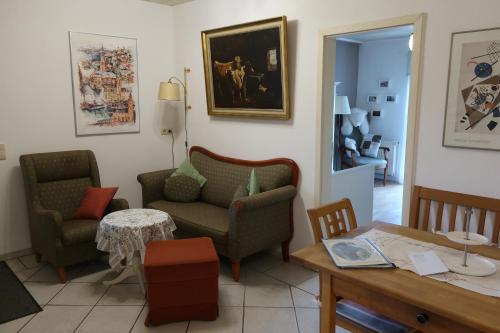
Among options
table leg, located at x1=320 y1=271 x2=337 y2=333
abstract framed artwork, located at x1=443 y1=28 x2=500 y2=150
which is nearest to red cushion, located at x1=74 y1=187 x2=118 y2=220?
table leg, located at x1=320 y1=271 x2=337 y2=333

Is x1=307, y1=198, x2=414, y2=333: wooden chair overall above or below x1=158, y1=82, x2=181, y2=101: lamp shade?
below

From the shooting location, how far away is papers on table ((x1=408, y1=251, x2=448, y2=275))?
1.60 m

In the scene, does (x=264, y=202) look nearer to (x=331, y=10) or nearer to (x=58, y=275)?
(x=331, y=10)

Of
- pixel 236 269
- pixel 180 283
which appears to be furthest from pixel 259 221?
pixel 180 283

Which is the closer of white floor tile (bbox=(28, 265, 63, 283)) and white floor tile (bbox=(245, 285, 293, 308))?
white floor tile (bbox=(245, 285, 293, 308))

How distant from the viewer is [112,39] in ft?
13.1

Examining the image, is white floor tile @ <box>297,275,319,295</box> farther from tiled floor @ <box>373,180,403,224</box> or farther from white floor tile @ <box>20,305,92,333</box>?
tiled floor @ <box>373,180,403,224</box>

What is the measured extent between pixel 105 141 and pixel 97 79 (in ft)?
2.13

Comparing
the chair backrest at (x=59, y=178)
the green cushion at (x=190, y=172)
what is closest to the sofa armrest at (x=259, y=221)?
the green cushion at (x=190, y=172)

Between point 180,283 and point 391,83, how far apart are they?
5.48 metres

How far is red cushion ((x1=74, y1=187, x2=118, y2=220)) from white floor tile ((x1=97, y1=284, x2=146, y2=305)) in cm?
68

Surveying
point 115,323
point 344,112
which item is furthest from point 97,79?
point 344,112

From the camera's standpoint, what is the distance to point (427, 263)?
65.7 inches

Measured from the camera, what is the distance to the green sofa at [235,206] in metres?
3.09
